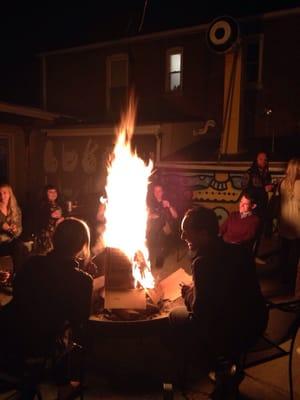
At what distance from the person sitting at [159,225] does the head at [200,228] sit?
4.31 meters

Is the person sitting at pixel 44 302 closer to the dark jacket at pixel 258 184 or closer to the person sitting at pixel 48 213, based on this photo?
the person sitting at pixel 48 213

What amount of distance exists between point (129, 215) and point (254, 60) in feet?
30.9

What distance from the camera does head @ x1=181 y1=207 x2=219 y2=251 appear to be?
2.85m

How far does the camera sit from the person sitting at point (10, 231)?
5.54 metres

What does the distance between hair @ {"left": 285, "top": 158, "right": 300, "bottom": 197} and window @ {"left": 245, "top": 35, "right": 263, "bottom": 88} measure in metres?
7.48

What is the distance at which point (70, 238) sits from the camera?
9.00 feet

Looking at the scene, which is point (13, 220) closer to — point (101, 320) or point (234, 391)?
point (101, 320)

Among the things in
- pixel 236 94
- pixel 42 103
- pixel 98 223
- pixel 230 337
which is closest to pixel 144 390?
pixel 230 337

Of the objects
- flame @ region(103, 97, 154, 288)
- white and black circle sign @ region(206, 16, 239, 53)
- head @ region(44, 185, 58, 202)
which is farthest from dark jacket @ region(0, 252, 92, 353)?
white and black circle sign @ region(206, 16, 239, 53)

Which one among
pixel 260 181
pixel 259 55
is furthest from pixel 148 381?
pixel 259 55

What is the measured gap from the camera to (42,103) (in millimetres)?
16672

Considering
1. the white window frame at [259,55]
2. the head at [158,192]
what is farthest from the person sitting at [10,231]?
the white window frame at [259,55]

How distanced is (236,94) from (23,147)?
688 centimetres

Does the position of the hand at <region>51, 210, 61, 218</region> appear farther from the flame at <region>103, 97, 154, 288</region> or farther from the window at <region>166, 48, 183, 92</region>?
the window at <region>166, 48, 183, 92</region>
